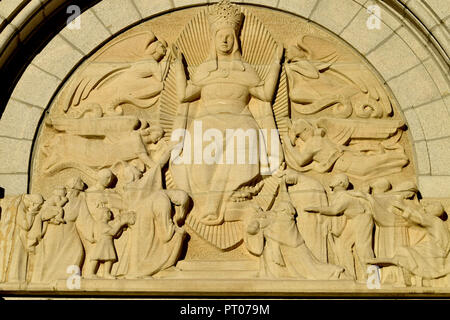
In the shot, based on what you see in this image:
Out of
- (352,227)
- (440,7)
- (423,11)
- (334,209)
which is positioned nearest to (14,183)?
(334,209)

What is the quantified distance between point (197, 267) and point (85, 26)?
2820 millimetres

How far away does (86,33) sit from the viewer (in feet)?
25.6

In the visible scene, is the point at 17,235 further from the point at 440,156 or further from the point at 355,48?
the point at 440,156

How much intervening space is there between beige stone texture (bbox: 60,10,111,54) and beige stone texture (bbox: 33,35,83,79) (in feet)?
0.22

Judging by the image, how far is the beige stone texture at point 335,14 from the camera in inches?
307

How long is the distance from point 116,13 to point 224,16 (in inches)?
45.3

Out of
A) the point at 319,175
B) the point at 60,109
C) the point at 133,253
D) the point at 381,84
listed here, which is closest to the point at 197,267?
the point at 133,253

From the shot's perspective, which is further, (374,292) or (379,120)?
(379,120)

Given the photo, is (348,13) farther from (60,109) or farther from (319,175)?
(60,109)

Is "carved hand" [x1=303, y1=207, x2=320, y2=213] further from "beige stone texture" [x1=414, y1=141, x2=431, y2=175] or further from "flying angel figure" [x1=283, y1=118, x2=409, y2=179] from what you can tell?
"beige stone texture" [x1=414, y1=141, x2=431, y2=175]

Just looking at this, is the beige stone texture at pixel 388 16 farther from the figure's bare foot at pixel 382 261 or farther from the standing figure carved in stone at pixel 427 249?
the figure's bare foot at pixel 382 261

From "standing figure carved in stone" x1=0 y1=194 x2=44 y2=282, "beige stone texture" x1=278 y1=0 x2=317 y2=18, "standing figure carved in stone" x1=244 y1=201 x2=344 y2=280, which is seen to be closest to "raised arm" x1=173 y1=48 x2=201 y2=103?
"beige stone texture" x1=278 y1=0 x2=317 y2=18

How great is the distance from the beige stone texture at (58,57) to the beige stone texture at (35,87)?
0.07m

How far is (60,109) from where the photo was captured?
25.1 feet
